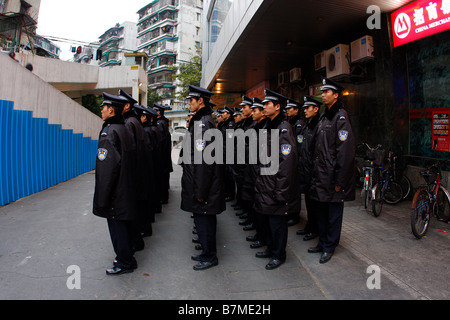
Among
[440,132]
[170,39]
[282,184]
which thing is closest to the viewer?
[282,184]

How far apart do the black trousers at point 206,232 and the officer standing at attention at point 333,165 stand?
136 centimetres

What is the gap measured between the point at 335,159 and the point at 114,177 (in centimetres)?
263

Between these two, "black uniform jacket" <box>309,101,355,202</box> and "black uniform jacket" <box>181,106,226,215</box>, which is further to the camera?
"black uniform jacket" <box>309,101,355,202</box>

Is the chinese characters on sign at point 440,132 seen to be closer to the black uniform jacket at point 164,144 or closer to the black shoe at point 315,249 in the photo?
the black shoe at point 315,249

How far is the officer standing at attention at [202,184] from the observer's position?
11.0 feet

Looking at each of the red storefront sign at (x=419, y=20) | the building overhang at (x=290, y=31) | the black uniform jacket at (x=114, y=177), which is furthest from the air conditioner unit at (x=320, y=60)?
the black uniform jacket at (x=114, y=177)

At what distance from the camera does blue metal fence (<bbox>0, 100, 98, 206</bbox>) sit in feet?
20.4

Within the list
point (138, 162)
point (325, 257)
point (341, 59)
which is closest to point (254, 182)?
point (325, 257)

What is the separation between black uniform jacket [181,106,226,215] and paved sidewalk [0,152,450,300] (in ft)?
2.56

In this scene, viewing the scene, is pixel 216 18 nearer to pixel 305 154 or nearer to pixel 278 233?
pixel 305 154

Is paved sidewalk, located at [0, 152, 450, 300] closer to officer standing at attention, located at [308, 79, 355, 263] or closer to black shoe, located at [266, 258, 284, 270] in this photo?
black shoe, located at [266, 258, 284, 270]

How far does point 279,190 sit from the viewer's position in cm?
342
